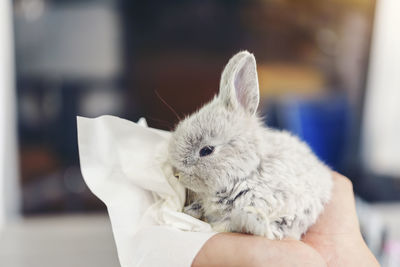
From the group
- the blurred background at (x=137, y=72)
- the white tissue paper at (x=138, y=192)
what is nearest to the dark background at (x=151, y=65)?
the blurred background at (x=137, y=72)

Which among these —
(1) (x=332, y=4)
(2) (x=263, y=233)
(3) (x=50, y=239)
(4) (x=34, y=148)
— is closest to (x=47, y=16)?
(4) (x=34, y=148)

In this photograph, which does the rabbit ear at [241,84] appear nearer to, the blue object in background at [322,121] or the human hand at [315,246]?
the human hand at [315,246]

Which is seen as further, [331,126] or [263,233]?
[331,126]

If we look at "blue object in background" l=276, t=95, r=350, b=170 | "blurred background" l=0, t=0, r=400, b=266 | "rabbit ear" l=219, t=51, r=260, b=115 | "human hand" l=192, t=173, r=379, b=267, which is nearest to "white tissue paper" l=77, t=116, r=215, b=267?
"human hand" l=192, t=173, r=379, b=267

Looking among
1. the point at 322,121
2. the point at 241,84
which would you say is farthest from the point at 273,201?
the point at 322,121

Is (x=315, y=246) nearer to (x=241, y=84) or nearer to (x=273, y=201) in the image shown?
(x=273, y=201)

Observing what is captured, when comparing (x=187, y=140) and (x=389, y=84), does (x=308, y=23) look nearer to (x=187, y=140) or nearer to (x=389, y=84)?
(x=389, y=84)
